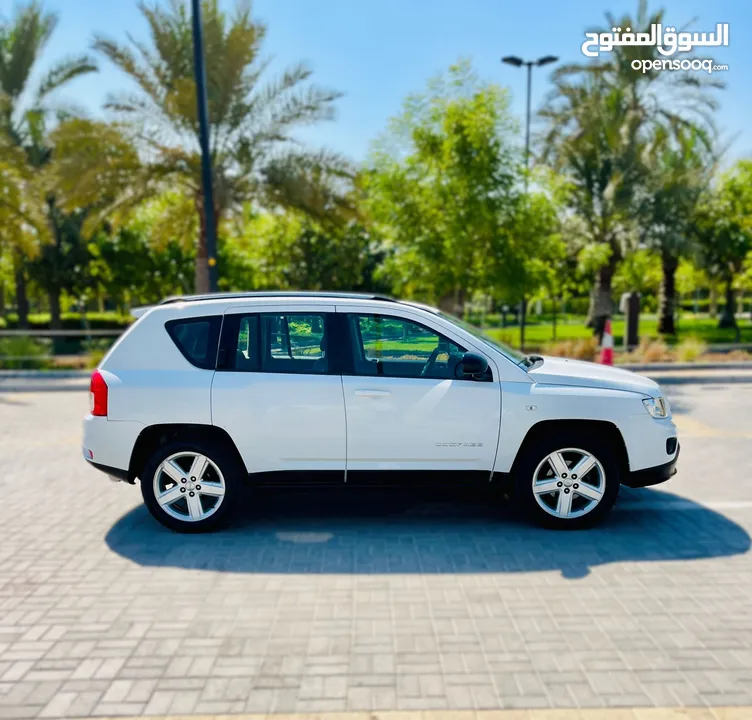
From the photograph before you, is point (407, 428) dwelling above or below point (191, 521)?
above

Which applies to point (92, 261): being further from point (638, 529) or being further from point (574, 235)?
point (638, 529)

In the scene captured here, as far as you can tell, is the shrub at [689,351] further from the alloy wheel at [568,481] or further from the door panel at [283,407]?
the door panel at [283,407]

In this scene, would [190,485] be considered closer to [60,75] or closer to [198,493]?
[198,493]

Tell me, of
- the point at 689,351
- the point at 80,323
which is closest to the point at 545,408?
the point at 689,351

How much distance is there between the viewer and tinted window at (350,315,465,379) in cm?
530

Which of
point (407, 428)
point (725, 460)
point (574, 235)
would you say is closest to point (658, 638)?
point (407, 428)

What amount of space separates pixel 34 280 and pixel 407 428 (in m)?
29.9

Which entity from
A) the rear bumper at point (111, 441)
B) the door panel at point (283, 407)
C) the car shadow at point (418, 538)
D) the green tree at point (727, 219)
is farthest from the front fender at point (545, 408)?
the green tree at point (727, 219)

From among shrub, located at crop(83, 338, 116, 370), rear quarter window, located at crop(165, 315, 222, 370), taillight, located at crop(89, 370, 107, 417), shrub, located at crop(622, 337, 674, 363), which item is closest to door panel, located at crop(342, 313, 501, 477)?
rear quarter window, located at crop(165, 315, 222, 370)

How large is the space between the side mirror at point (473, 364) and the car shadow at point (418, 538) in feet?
3.94

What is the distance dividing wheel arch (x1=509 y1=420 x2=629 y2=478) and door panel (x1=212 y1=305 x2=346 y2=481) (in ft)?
4.35

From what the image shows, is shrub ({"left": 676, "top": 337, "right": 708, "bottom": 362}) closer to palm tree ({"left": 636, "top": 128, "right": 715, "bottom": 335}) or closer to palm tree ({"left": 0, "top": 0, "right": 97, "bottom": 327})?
palm tree ({"left": 636, "top": 128, "right": 715, "bottom": 335})

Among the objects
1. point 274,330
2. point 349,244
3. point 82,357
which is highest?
point 349,244

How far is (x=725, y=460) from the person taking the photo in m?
7.71
